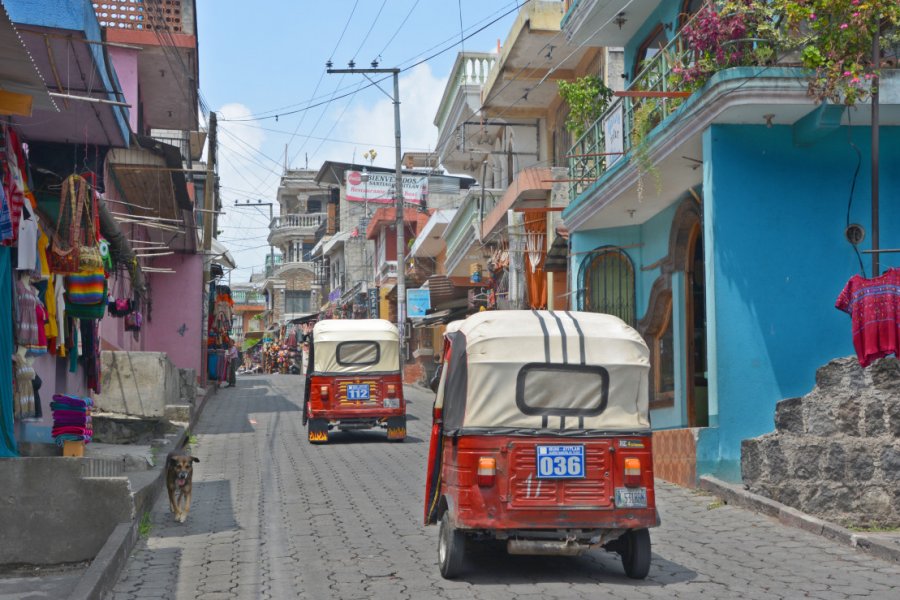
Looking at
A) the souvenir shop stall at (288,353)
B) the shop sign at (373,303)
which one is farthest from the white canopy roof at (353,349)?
the souvenir shop stall at (288,353)

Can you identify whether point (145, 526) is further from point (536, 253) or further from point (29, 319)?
point (536, 253)

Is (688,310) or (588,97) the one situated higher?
(588,97)

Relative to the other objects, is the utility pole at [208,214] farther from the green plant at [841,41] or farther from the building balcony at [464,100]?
the green plant at [841,41]

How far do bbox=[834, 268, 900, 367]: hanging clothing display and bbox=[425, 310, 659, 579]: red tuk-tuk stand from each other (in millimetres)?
3215

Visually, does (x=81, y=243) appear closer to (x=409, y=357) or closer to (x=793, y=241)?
(x=793, y=241)

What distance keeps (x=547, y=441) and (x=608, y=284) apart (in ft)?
42.2

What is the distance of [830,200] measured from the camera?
13.4m

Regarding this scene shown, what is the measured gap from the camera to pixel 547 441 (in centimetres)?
833

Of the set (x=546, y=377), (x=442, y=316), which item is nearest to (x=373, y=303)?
(x=442, y=316)

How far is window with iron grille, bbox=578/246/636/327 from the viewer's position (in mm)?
20297

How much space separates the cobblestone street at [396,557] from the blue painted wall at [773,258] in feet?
5.33

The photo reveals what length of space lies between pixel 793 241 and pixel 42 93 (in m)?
9.19

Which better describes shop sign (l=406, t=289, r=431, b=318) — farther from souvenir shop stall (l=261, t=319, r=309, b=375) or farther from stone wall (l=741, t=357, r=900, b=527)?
stone wall (l=741, t=357, r=900, b=527)

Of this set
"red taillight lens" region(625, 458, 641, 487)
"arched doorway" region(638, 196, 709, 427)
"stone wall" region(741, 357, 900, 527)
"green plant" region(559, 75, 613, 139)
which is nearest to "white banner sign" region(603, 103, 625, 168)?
"arched doorway" region(638, 196, 709, 427)
